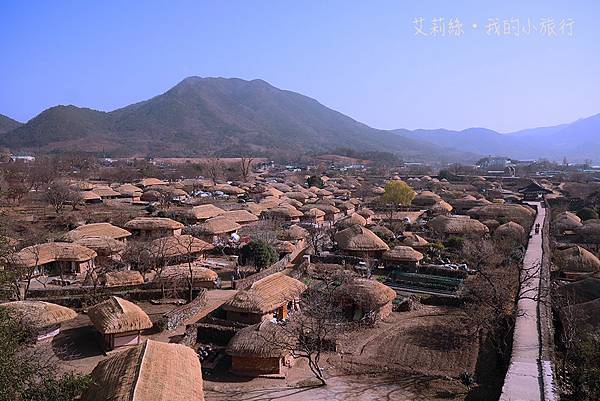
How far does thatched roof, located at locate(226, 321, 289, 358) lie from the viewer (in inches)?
506

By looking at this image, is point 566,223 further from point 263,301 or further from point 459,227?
point 263,301

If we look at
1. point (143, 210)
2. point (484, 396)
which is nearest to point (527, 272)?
point (484, 396)

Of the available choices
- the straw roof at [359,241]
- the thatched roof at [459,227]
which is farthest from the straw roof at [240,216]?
the thatched roof at [459,227]

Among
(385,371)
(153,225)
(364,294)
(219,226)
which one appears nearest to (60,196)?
(153,225)

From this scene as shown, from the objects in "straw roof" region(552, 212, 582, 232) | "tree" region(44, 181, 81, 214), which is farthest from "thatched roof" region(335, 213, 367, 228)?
"tree" region(44, 181, 81, 214)

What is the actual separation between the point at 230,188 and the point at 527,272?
35.7 m

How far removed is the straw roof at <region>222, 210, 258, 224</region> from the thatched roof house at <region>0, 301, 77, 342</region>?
17.0 meters

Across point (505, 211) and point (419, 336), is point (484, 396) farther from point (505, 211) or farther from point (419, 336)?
point (505, 211)

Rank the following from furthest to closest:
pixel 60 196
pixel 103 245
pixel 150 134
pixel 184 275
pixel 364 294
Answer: pixel 150 134 < pixel 60 196 < pixel 103 245 < pixel 184 275 < pixel 364 294

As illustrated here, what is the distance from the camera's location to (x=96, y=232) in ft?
83.7

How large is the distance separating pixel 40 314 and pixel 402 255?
1466 centimetres

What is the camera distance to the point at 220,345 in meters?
14.9

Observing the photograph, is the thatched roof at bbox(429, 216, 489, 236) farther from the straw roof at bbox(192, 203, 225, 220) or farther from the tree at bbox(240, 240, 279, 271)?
the straw roof at bbox(192, 203, 225, 220)

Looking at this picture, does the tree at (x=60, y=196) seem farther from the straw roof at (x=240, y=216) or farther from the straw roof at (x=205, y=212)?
the straw roof at (x=240, y=216)
